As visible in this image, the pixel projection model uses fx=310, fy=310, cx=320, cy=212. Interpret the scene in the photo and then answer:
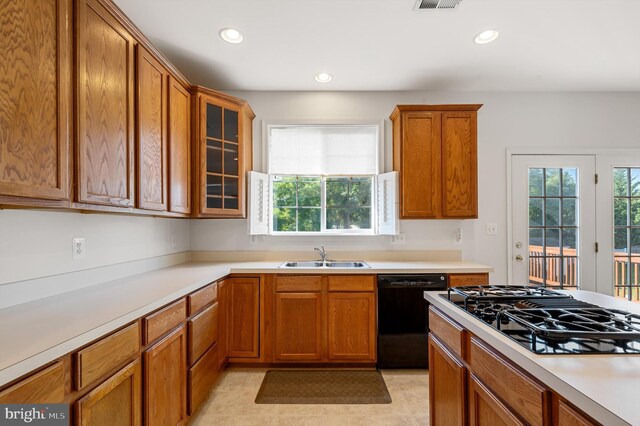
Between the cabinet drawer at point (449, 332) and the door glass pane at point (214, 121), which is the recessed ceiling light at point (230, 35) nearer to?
the door glass pane at point (214, 121)

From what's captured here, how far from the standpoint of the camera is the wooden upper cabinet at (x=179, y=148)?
229cm

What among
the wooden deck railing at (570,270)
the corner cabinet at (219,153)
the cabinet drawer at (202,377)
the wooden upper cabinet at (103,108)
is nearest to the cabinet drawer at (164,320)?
the cabinet drawer at (202,377)

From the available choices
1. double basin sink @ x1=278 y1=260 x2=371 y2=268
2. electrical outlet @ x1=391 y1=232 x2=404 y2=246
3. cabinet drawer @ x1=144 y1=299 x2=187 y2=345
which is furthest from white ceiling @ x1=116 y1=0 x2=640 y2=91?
cabinet drawer @ x1=144 y1=299 x2=187 y2=345

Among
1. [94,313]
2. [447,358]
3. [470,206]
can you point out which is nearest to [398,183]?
[470,206]

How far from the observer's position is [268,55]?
8.57 feet

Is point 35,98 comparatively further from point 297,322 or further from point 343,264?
point 343,264

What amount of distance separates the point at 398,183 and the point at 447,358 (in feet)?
6.28

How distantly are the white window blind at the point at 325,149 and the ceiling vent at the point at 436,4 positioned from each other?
1.40 meters

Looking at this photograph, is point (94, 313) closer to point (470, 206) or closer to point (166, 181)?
point (166, 181)

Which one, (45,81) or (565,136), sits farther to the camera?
(565,136)

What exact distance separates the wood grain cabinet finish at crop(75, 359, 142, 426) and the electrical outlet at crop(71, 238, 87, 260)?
0.83 m

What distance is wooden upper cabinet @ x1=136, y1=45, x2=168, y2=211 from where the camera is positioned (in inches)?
74.2

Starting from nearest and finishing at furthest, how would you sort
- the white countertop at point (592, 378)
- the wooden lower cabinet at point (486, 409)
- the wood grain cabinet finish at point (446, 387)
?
the white countertop at point (592, 378) → the wooden lower cabinet at point (486, 409) → the wood grain cabinet finish at point (446, 387)

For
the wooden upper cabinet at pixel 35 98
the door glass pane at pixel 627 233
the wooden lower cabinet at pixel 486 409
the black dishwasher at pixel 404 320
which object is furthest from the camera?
the door glass pane at pixel 627 233
